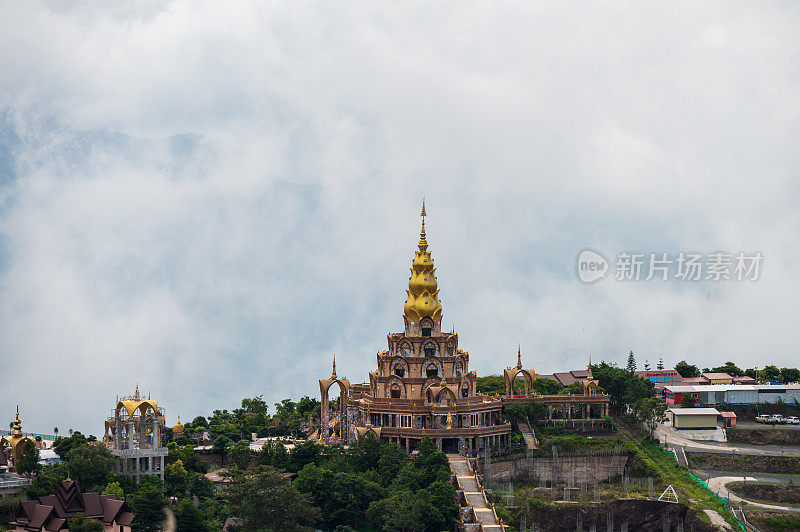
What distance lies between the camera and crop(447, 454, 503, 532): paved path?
234ft

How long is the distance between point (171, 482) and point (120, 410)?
5415 mm

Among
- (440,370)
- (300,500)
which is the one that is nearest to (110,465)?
(300,500)

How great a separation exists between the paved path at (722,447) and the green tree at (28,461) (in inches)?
1803

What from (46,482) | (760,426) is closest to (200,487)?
(46,482)

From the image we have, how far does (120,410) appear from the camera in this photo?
7650cm

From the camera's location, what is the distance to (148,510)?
66812 millimetres

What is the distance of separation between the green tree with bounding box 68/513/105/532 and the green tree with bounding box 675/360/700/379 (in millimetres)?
69433

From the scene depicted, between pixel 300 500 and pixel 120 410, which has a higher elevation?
pixel 120 410

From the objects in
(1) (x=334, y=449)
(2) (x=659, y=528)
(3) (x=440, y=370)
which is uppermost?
(3) (x=440, y=370)

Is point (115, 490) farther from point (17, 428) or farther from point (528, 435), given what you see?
point (528, 435)

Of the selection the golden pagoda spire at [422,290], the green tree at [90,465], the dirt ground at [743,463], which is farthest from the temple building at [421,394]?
the green tree at [90,465]

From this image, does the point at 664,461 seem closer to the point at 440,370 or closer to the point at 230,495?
the point at 440,370

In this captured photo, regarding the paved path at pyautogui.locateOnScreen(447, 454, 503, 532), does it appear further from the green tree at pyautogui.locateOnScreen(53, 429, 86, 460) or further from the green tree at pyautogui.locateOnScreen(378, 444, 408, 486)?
the green tree at pyautogui.locateOnScreen(53, 429, 86, 460)

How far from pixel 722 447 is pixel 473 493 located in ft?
91.3
